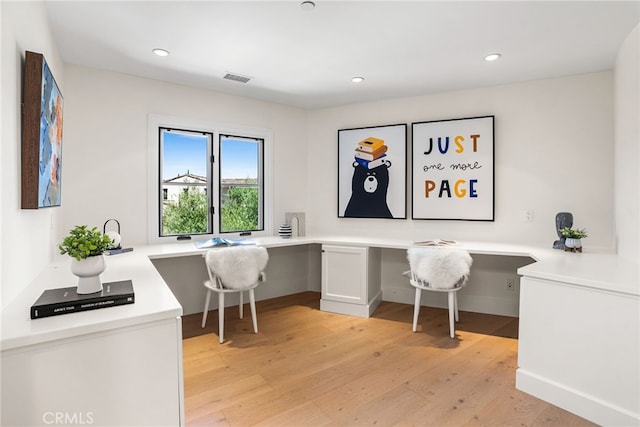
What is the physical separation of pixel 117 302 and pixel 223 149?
2.72 m

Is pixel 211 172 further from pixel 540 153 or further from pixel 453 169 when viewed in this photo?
pixel 540 153

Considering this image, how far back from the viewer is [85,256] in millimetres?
1426

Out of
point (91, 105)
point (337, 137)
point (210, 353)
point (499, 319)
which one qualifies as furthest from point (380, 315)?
point (91, 105)

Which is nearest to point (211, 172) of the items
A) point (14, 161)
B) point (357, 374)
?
point (14, 161)

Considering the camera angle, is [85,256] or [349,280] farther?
[349,280]

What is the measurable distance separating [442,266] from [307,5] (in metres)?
2.24

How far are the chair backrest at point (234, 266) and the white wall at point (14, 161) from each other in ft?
3.96

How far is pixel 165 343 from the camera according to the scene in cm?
132

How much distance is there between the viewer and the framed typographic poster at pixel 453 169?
354 cm

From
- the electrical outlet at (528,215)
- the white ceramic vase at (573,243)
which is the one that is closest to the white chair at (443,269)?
the white ceramic vase at (573,243)

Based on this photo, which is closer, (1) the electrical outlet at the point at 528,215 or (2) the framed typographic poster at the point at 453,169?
(1) the electrical outlet at the point at 528,215

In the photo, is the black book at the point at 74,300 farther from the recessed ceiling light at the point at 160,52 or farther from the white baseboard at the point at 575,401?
the white baseboard at the point at 575,401

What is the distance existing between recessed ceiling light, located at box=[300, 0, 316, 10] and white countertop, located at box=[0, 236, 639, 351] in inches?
70.2

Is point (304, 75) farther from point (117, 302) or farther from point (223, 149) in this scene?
point (117, 302)
